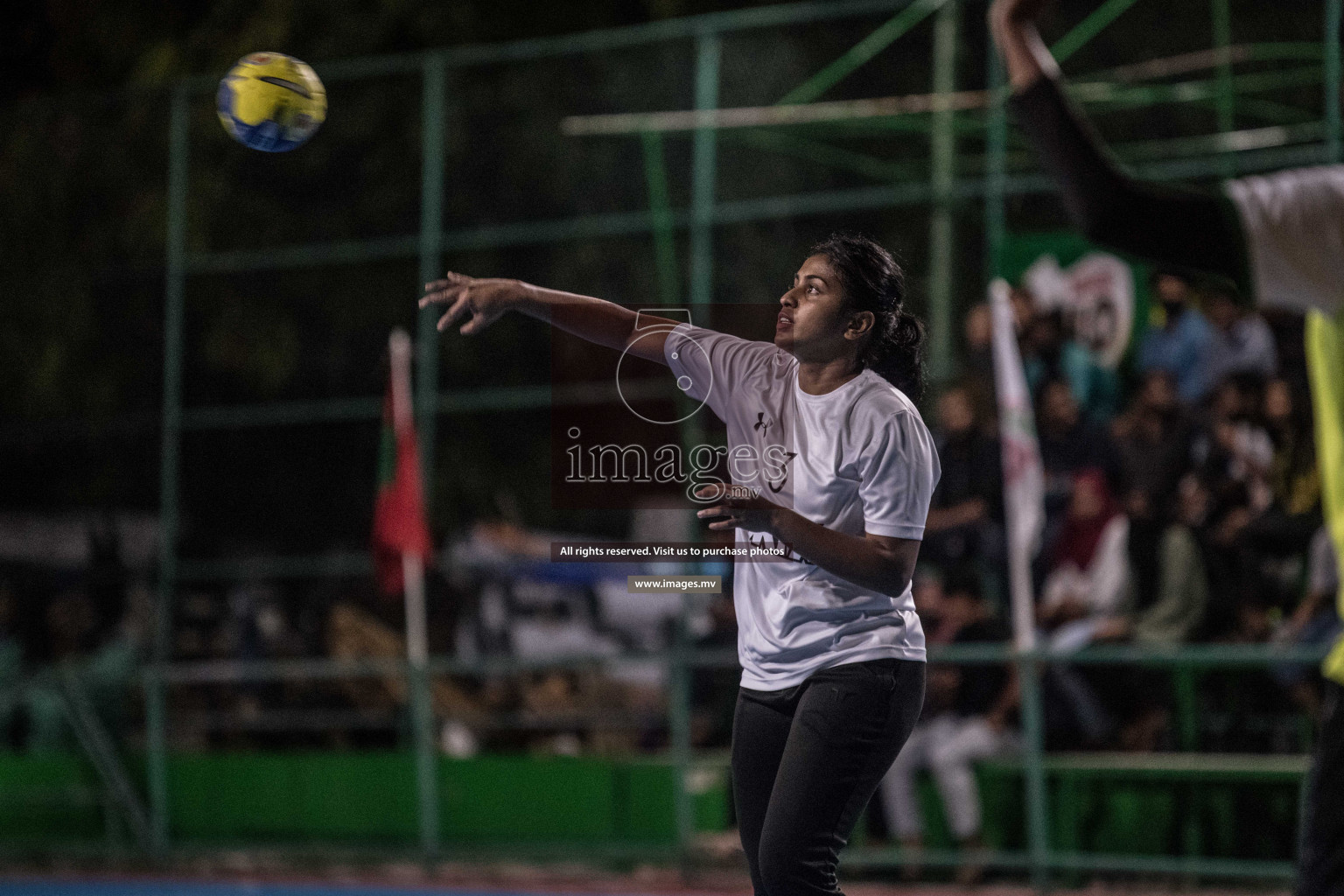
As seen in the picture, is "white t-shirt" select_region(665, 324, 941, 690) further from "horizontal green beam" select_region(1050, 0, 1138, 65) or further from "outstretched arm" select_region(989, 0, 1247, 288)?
"horizontal green beam" select_region(1050, 0, 1138, 65)

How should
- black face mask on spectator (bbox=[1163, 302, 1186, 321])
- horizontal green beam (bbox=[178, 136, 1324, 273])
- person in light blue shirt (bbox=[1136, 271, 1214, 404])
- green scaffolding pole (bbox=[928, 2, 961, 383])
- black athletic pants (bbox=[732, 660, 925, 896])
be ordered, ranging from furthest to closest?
green scaffolding pole (bbox=[928, 2, 961, 383]), horizontal green beam (bbox=[178, 136, 1324, 273]), black face mask on spectator (bbox=[1163, 302, 1186, 321]), person in light blue shirt (bbox=[1136, 271, 1214, 404]), black athletic pants (bbox=[732, 660, 925, 896])

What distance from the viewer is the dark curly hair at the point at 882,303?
3.76m

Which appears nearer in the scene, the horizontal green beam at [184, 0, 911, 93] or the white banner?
the white banner

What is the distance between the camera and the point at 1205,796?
984cm

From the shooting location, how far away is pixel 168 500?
41.5ft

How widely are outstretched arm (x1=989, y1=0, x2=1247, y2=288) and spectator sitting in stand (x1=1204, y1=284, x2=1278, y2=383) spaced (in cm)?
750

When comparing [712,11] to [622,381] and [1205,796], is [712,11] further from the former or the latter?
[622,381]

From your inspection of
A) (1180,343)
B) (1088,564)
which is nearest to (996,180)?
(1180,343)

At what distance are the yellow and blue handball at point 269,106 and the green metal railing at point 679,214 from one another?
19.5ft

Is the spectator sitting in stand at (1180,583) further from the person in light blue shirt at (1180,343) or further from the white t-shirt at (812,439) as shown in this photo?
the white t-shirt at (812,439)

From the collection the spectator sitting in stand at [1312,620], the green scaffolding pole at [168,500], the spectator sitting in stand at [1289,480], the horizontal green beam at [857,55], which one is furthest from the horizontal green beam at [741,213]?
the spectator sitting in stand at [1312,620]

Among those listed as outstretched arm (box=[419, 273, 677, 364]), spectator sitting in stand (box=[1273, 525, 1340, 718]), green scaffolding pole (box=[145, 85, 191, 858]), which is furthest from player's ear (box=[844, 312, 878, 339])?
green scaffolding pole (box=[145, 85, 191, 858])

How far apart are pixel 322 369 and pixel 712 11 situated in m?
6.48

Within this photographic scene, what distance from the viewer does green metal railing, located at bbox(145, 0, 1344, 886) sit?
1091cm
